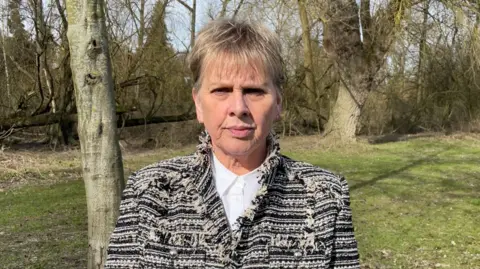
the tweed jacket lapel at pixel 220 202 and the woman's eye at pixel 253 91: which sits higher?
the woman's eye at pixel 253 91

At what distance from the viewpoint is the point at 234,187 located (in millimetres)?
1573

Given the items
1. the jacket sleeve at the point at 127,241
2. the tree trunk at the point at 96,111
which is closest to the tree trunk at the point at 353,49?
the tree trunk at the point at 96,111

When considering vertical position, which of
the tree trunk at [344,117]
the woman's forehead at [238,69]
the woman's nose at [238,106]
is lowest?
the tree trunk at [344,117]

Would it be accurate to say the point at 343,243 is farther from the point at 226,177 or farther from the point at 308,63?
the point at 308,63

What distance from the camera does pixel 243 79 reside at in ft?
4.77

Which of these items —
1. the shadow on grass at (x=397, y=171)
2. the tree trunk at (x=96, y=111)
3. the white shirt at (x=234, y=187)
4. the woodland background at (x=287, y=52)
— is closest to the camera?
the white shirt at (x=234, y=187)

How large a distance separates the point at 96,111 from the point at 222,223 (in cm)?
214

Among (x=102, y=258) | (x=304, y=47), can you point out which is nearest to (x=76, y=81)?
(x=102, y=258)

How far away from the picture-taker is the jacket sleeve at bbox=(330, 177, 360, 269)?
1522 millimetres

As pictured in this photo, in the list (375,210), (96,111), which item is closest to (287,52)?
(375,210)

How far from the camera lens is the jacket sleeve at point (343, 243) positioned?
→ 1522mm

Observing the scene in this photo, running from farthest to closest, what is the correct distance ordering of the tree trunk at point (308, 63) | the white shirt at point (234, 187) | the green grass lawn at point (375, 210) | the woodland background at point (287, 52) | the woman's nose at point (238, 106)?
the tree trunk at point (308, 63)
the woodland background at point (287, 52)
the green grass lawn at point (375, 210)
the white shirt at point (234, 187)
the woman's nose at point (238, 106)

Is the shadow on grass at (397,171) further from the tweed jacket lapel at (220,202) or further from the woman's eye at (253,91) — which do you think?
the woman's eye at (253,91)

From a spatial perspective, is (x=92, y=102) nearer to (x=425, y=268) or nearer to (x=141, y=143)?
(x=425, y=268)
